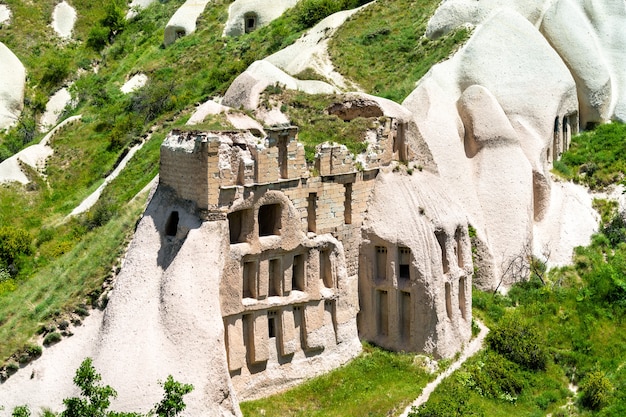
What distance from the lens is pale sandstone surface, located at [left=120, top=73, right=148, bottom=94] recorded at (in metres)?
64.2

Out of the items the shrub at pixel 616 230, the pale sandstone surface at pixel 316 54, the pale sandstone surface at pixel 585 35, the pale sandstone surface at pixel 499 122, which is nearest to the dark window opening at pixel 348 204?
the pale sandstone surface at pixel 499 122

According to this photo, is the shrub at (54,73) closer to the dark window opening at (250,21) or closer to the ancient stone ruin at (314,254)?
the dark window opening at (250,21)

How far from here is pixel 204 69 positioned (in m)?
62.3

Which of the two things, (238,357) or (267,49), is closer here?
(238,357)

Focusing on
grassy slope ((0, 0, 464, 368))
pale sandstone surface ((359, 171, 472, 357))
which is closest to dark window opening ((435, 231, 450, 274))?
pale sandstone surface ((359, 171, 472, 357))

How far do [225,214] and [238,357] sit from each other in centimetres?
428

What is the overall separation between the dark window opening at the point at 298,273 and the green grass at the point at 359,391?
3012mm

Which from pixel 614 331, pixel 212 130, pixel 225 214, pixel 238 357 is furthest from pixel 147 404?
pixel 614 331

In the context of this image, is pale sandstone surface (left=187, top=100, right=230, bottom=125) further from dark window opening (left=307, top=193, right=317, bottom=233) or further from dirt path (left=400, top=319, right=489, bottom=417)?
dirt path (left=400, top=319, right=489, bottom=417)

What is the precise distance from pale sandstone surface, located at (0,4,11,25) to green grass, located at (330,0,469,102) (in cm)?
3835

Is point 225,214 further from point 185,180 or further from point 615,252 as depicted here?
point 615,252

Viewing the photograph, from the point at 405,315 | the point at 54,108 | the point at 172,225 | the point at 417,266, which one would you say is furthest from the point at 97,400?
the point at 54,108

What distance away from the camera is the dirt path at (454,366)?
29.1 metres

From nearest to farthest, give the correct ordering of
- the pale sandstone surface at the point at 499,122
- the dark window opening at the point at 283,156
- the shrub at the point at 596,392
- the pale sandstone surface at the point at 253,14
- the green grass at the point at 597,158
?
the dark window opening at the point at 283,156 < the shrub at the point at 596,392 < the pale sandstone surface at the point at 499,122 < the green grass at the point at 597,158 < the pale sandstone surface at the point at 253,14
